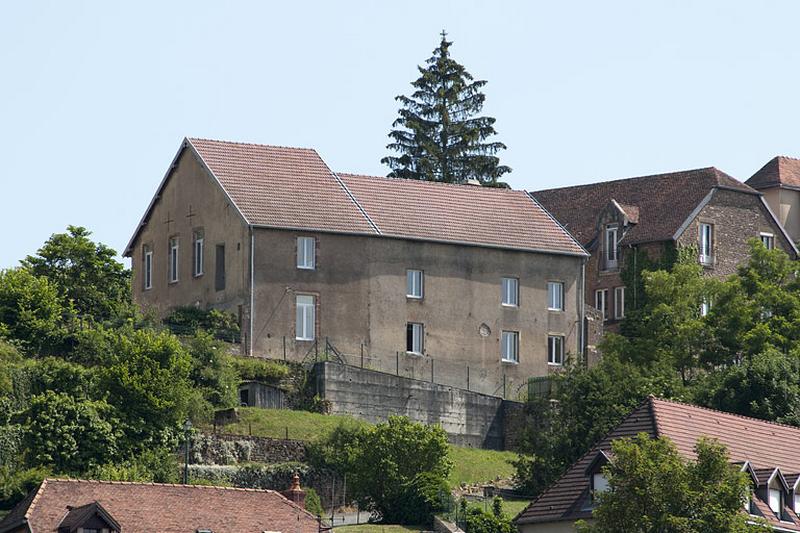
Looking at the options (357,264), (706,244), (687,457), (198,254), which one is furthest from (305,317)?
(687,457)

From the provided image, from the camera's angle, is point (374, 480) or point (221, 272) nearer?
point (374, 480)

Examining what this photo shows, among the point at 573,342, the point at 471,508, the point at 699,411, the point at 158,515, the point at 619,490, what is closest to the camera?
the point at 619,490

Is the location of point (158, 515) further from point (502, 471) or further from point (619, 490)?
point (502, 471)

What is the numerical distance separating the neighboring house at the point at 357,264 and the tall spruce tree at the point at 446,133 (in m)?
20.5

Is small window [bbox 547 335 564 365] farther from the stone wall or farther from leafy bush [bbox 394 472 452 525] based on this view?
leafy bush [bbox 394 472 452 525]

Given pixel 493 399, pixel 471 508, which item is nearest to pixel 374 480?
pixel 471 508

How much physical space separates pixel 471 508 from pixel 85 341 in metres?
15.7

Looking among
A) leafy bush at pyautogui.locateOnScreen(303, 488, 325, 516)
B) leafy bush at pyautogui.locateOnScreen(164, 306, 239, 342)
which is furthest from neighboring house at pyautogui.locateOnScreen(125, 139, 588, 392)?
leafy bush at pyautogui.locateOnScreen(303, 488, 325, 516)

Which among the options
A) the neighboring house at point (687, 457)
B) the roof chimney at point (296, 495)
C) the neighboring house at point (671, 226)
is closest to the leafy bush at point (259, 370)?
the roof chimney at point (296, 495)

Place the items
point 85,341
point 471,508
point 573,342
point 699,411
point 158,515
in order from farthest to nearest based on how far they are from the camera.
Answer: point 573,342 < point 85,341 < point 471,508 < point 699,411 < point 158,515

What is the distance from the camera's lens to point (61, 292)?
8881 centimetres

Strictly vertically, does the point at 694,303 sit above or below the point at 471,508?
above

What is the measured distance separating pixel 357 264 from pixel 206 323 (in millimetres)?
6219

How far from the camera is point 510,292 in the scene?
93.9m
